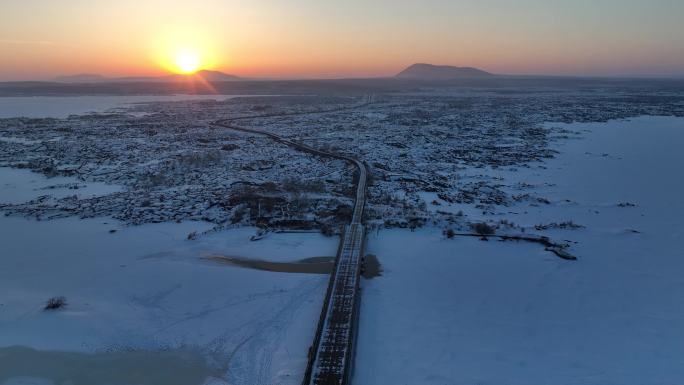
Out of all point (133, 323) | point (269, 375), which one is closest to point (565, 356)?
point (269, 375)

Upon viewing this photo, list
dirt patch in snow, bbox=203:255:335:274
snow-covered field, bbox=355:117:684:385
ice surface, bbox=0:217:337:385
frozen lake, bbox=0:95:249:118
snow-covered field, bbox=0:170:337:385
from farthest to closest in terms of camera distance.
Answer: frozen lake, bbox=0:95:249:118 < dirt patch in snow, bbox=203:255:335:274 < ice surface, bbox=0:217:337:385 < snow-covered field, bbox=0:170:337:385 < snow-covered field, bbox=355:117:684:385

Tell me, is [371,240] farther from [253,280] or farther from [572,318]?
[572,318]

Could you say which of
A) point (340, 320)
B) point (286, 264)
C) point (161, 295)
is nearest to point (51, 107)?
point (161, 295)

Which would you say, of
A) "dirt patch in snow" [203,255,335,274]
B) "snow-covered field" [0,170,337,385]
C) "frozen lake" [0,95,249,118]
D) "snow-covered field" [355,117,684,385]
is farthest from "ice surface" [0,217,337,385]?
"frozen lake" [0,95,249,118]

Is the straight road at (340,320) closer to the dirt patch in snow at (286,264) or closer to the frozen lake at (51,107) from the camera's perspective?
the dirt patch in snow at (286,264)

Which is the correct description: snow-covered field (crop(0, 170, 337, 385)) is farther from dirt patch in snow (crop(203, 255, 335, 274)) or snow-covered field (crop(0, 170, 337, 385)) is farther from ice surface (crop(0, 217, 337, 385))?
dirt patch in snow (crop(203, 255, 335, 274))
